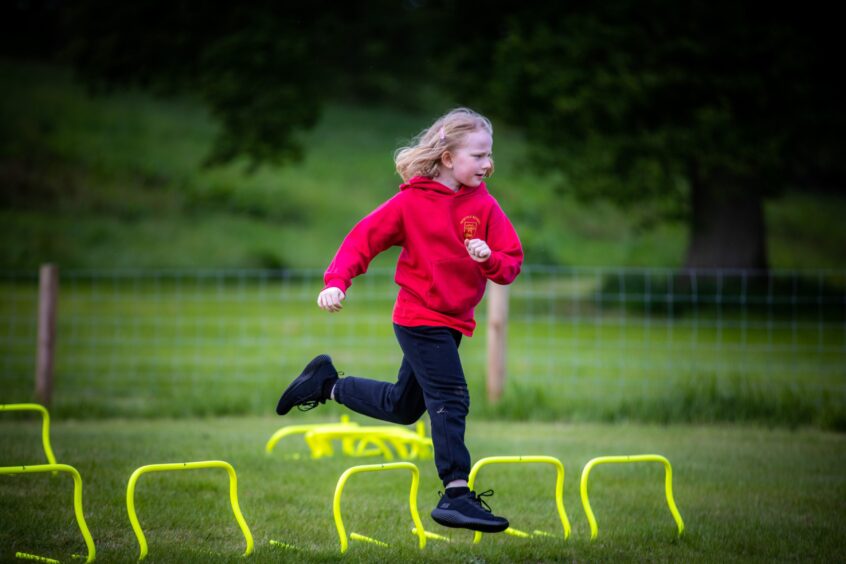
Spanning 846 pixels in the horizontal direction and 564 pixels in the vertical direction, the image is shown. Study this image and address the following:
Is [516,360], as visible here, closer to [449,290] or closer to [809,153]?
[809,153]

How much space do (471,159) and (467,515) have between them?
5.16 feet

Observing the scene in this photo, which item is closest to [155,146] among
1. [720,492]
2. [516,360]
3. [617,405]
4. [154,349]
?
[154,349]

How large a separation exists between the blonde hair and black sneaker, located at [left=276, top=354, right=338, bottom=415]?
1095 mm

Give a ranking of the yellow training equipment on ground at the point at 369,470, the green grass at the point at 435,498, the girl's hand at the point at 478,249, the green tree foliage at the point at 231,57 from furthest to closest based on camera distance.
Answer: the green tree foliage at the point at 231,57
the green grass at the point at 435,498
the yellow training equipment on ground at the point at 369,470
the girl's hand at the point at 478,249

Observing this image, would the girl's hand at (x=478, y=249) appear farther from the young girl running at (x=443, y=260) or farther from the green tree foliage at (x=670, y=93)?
the green tree foliage at (x=670, y=93)

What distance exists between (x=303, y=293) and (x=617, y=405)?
11110mm

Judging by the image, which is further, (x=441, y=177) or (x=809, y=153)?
(x=809, y=153)

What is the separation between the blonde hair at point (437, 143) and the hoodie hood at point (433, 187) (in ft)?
0.12

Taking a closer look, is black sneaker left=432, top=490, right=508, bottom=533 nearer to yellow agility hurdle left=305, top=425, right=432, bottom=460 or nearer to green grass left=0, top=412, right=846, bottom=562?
green grass left=0, top=412, right=846, bottom=562

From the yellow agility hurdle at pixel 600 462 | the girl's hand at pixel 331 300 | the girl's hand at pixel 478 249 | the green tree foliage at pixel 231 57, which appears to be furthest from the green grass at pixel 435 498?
the green tree foliage at pixel 231 57

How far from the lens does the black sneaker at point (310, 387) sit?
16.9ft

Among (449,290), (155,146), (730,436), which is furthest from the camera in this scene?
→ (155,146)

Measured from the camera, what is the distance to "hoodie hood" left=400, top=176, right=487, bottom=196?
4715mm

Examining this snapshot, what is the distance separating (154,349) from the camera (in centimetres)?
1426
